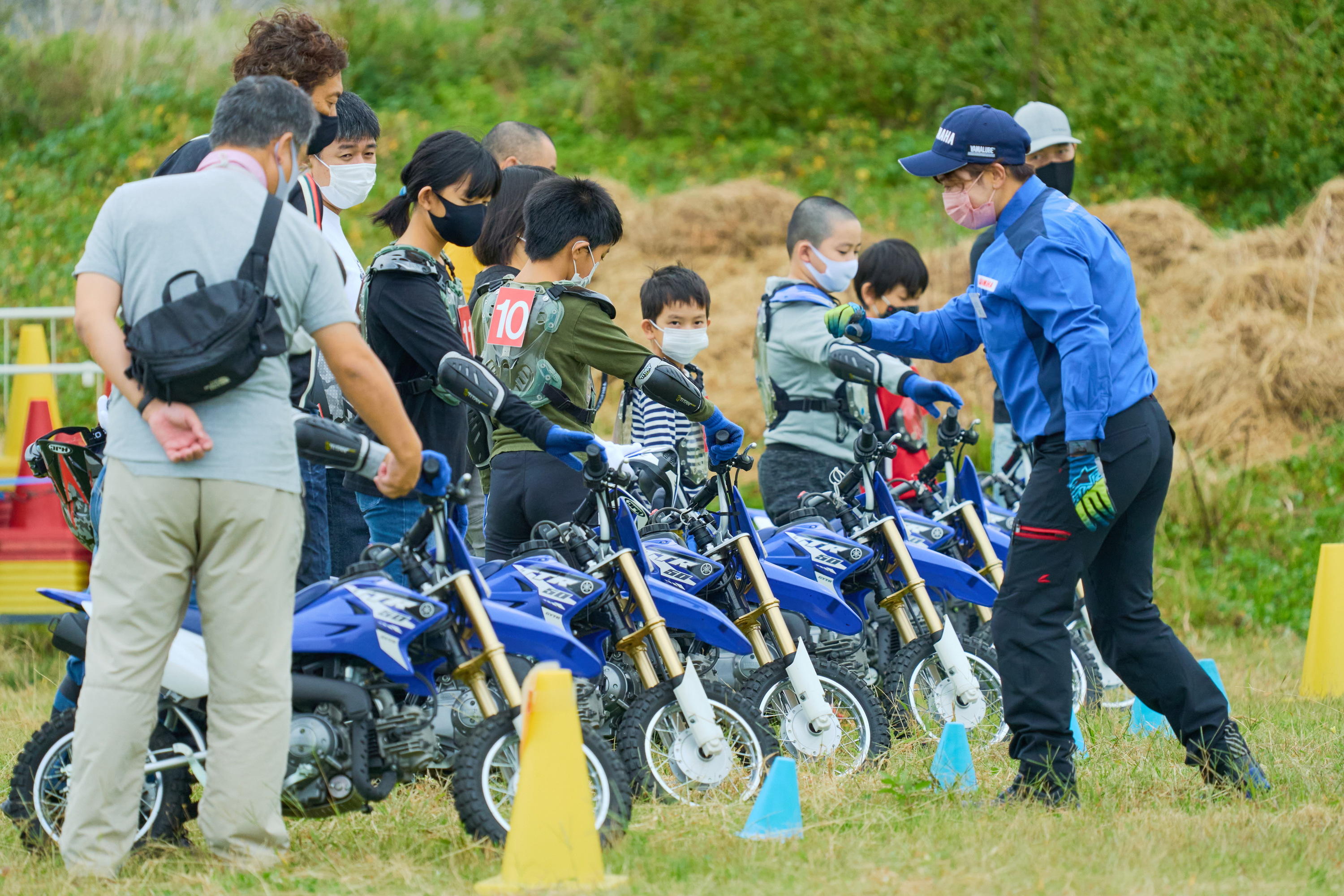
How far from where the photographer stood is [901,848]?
3883 mm

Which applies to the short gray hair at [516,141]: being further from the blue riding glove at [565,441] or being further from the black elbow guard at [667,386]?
the blue riding glove at [565,441]

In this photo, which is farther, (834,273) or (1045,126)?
(1045,126)

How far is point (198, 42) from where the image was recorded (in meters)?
17.9

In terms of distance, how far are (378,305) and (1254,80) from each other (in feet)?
36.0

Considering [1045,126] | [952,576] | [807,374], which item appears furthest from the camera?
[1045,126]

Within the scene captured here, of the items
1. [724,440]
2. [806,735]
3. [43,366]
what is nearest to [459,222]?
[724,440]

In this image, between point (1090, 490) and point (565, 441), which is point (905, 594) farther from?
point (565, 441)

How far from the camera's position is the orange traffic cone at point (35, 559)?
7.28 metres

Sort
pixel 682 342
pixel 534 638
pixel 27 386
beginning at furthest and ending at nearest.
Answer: pixel 27 386, pixel 682 342, pixel 534 638

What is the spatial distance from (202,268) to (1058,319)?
2421mm

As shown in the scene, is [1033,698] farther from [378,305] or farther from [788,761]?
[378,305]

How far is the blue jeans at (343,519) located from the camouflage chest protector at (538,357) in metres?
0.70

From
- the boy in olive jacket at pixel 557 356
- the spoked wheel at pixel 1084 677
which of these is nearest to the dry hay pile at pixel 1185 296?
the spoked wheel at pixel 1084 677

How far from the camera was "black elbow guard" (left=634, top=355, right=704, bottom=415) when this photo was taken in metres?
4.75
